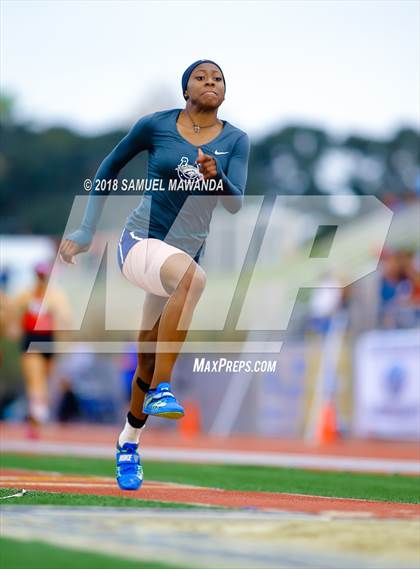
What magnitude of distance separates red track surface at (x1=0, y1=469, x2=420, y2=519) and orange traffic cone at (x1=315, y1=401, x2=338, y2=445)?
375 inches

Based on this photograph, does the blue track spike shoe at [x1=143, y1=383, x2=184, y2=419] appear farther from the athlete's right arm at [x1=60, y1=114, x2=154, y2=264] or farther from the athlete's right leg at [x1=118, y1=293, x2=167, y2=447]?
the athlete's right arm at [x1=60, y1=114, x2=154, y2=264]

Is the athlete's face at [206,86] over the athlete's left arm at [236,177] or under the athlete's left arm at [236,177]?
over

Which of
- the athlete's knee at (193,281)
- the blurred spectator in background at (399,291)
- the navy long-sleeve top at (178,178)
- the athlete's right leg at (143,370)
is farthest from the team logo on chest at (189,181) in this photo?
the blurred spectator in background at (399,291)

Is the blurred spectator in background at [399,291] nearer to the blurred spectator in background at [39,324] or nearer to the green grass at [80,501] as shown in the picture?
the blurred spectator in background at [39,324]

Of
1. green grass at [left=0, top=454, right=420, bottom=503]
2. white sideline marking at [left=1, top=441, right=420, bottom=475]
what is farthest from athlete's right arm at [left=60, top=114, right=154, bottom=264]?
white sideline marking at [left=1, top=441, right=420, bottom=475]

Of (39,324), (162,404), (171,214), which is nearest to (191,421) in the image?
(39,324)

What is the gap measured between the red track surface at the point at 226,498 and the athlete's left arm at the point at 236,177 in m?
1.49

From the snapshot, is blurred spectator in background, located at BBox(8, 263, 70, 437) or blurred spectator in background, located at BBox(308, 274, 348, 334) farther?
blurred spectator in background, located at BBox(308, 274, 348, 334)

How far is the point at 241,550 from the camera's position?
416cm

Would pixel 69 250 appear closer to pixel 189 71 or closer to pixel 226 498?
pixel 189 71

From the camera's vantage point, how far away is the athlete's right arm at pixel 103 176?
658 cm

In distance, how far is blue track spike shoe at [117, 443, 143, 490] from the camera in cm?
655

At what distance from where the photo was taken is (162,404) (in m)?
6.03

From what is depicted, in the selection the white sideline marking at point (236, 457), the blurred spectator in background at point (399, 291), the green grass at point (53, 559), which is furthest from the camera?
the blurred spectator in background at point (399, 291)
